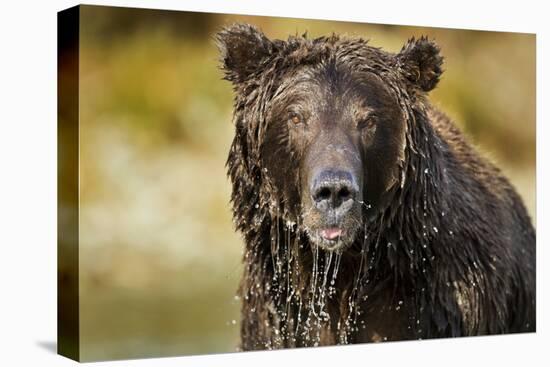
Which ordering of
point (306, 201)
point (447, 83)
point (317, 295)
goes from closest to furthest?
1. point (306, 201)
2. point (317, 295)
3. point (447, 83)

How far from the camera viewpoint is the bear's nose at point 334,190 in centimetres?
705

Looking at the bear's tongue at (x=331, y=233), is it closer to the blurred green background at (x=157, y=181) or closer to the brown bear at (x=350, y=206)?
the brown bear at (x=350, y=206)

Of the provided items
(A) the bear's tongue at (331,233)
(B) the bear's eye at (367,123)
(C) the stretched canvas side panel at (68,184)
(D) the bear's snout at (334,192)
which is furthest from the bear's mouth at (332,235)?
(C) the stretched canvas side panel at (68,184)

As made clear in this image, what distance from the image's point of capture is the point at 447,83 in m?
9.09

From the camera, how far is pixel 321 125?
24.3 ft

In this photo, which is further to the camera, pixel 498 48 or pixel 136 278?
pixel 498 48

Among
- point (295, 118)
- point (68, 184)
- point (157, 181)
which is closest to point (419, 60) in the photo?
point (295, 118)

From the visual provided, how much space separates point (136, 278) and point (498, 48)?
4.25 m

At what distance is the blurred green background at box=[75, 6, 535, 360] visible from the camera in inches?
295

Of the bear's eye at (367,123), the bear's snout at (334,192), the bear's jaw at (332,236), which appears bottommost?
the bear's jaw at (332,236)

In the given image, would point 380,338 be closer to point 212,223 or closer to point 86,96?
point 212,223

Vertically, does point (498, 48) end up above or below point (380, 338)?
above

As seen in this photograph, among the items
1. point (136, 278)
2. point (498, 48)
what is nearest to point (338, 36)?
point (498, 48)

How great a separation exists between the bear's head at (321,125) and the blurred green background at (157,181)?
1.20 feet
